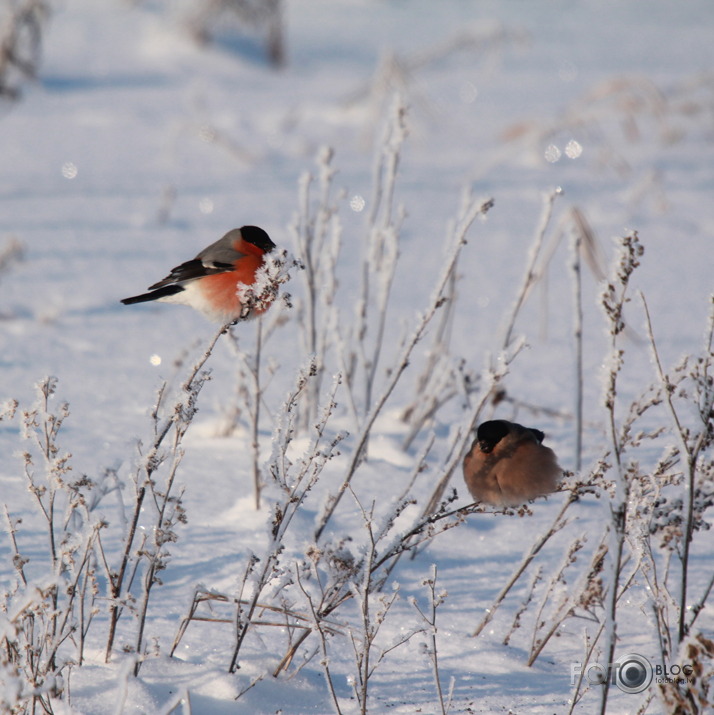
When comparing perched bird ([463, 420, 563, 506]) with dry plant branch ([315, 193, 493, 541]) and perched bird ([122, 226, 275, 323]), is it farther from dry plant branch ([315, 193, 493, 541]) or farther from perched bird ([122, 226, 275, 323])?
perched bird ([122, 226, 275, 323])

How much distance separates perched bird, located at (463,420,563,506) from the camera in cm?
234

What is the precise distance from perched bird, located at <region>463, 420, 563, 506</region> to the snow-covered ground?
0.18 meters

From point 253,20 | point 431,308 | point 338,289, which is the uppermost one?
point 253,20

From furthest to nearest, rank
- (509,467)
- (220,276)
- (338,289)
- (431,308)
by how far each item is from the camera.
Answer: (338,289)
(509,467)
(220,276)
(431,308)

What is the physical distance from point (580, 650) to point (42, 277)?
13.1ft

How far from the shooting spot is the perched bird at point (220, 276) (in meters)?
2.12

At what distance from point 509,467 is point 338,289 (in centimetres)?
284

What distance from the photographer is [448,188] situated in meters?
7.44

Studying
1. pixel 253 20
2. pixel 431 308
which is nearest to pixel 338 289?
pixel 431 308

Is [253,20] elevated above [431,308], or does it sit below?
above

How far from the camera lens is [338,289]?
5.02 metres

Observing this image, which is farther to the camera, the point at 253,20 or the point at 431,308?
the point at 253,20

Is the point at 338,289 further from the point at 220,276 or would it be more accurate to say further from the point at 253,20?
the point at 253,20

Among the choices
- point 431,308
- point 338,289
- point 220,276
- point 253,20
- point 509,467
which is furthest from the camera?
point 253,20
